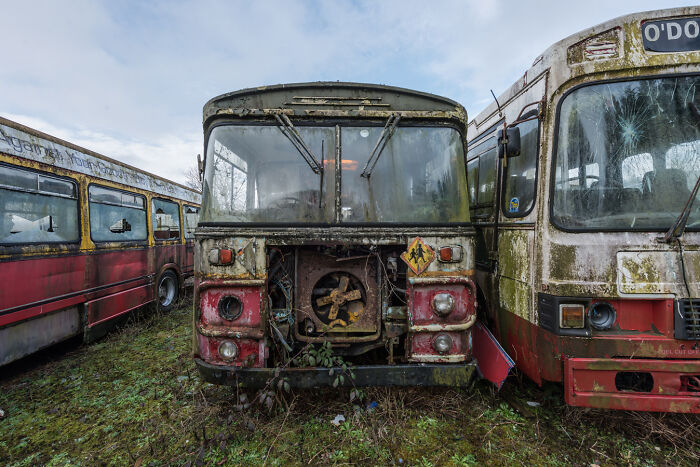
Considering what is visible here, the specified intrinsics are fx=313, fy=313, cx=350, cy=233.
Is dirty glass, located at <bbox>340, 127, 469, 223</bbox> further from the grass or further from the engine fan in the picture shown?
the grass

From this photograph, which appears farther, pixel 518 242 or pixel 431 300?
pixel 518 242

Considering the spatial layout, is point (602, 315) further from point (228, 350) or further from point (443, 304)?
point (228, 350)

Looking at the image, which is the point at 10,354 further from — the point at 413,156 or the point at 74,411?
the point at 413,156

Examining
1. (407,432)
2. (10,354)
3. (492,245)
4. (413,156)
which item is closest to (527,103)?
(413,156)

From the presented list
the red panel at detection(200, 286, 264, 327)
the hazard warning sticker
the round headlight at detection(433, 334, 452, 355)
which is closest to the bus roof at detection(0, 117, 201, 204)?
the red panel at detection(200, 286, 264, 327)

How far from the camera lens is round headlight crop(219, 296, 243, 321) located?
2502mm

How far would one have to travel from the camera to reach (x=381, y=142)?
8.85 ft

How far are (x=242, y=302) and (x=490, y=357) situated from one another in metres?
2.25

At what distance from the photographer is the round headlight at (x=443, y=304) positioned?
2.52 meters

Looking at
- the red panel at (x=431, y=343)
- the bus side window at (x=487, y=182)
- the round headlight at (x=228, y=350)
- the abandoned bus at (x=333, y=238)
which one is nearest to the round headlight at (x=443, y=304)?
Result: the abandoned bus at (x=333, y=238)

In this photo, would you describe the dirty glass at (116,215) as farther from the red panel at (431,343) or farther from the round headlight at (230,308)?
the red panel at (431,343)

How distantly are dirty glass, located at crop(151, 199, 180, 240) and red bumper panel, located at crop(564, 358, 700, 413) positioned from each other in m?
6.96

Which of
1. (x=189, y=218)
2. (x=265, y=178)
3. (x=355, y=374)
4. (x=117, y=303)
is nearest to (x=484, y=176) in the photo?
(x=265, y=178)

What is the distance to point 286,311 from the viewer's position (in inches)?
106
